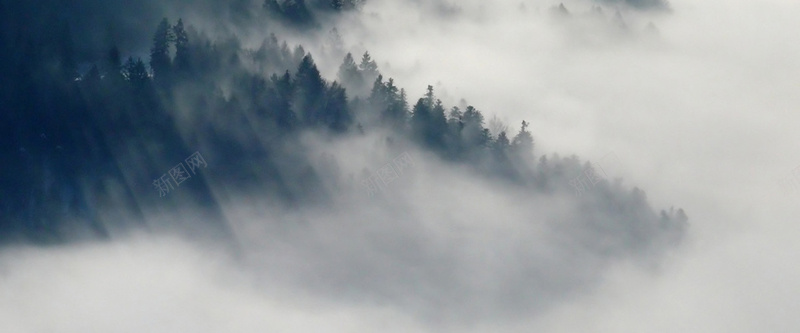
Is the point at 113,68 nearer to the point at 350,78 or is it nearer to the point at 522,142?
the point at 350,78

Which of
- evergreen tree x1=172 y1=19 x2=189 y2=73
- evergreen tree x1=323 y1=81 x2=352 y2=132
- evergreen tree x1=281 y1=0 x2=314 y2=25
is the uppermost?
evergreen tree x1=281 y1=0 x2=314 y2=25

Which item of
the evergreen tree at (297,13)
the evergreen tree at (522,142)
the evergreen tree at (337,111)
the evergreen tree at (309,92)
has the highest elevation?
the evergreen tree at (297,13)

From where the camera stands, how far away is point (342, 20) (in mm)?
164875

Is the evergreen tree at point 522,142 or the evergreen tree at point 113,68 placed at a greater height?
the evergreen tree at point 113,68

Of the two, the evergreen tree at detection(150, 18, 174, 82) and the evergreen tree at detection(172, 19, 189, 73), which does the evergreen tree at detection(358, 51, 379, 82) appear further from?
the evergreen tree at detection(150, 18, 174, 82)

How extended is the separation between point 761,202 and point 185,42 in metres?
106

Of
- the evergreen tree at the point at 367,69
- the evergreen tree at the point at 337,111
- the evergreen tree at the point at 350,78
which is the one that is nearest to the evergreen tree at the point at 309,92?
the evergreen tree at the point at 337,111

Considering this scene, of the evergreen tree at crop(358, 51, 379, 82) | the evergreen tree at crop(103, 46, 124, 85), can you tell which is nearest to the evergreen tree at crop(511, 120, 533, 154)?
the evergreen tree at crop(358, 51, 379, 82)

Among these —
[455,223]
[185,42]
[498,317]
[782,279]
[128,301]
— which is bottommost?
[782,279]

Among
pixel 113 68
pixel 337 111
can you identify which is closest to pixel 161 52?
pixel 113 68

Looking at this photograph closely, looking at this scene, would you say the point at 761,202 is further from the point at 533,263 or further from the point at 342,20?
the point at 342,20

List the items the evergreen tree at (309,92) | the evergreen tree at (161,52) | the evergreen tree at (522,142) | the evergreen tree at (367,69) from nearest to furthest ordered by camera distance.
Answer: the evergreen tree at (161,52)
the evergreen tree at (309,92)
the evergreen tree at (522,142)
the evergreen tree at (367,69)

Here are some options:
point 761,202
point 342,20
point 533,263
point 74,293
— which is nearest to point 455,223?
point 533,263

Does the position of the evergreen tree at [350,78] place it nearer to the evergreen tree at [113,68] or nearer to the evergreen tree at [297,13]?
the evergreen tree at [297,13]
